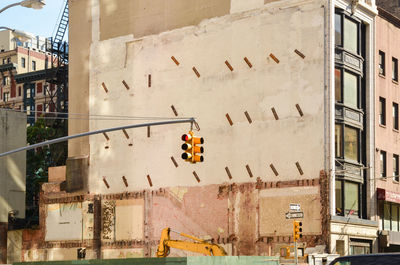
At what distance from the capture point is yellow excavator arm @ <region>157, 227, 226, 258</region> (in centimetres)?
4716

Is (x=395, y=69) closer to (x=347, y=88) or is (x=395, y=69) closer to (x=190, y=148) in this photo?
(x=347, y=88)

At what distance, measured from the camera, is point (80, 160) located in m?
59.2

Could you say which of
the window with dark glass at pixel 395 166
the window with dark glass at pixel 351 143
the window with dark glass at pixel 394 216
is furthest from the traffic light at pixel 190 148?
the window with dark glass at pixel 395 166

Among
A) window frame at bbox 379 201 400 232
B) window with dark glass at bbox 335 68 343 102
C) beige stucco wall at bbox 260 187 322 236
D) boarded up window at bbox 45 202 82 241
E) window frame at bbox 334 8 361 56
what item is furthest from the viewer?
boarded up window at bbox 45 202 82 241

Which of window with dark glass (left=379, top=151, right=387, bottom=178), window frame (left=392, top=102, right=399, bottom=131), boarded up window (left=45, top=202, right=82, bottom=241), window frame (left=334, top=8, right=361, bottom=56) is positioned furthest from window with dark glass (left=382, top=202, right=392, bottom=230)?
boarded up window (left=45, top=202, right=82, bottom=241)

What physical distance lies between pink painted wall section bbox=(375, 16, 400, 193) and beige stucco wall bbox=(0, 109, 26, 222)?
2780 cm

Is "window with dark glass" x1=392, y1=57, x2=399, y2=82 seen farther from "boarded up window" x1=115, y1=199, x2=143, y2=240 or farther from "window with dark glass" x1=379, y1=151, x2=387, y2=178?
"boarded up window" x1=115, y1=199, x2=143, y2=240

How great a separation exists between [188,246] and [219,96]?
1076cm

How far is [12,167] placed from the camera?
61.4 m

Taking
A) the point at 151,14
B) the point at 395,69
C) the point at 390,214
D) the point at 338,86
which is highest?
the point at 151,14

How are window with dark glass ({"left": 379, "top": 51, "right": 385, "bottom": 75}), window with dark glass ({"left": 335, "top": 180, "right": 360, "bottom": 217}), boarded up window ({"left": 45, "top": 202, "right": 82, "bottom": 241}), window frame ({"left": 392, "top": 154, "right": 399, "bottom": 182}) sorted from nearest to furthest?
window with dark glass ({"left": 335, "top": 180, "right": 360, "bottom": 217}) < window with dark glass ({"left": 379, "top": 51, "right": 385, "bottom": 75}) < window frame ({"left": 392, "top": 154, "right": 399, "bottom": 182}) < boarded up window ({"left": 45, "top": 202, "right": 82, "bottom": 241})

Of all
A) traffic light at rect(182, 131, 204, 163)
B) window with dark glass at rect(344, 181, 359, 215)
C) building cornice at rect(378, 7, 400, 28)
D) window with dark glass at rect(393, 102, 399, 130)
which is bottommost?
window with dark glass at rect(344, 181, 359, 215)

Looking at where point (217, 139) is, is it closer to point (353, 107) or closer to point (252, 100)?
point (252, 100)

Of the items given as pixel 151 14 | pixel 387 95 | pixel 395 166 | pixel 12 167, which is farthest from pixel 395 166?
pixel 12 167
